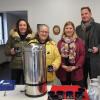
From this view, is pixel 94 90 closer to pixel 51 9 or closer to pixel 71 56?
pixel 71 56

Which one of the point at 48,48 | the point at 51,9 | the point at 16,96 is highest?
the point at 51,9

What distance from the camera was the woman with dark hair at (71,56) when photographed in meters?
2.61

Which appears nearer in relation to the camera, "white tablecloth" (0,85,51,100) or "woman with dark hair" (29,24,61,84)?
"white tablecloth" (0,85,51,100)

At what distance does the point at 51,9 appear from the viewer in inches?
159

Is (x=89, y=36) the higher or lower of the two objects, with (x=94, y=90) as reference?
higher

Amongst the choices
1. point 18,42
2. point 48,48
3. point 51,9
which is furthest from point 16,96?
point 51,9

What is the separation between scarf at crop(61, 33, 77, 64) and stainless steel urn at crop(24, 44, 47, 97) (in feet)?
3.35

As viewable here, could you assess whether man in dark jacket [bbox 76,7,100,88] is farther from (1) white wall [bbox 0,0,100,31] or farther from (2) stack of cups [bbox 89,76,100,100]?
(2) stack of cups [bbox 89,76,100,100]

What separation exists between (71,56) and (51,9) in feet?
5.51

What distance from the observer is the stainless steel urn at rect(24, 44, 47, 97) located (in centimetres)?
158

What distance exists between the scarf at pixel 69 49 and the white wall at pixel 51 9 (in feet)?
4.54

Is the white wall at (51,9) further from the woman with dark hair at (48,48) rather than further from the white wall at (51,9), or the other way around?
the woman with dark hair at (48,48)

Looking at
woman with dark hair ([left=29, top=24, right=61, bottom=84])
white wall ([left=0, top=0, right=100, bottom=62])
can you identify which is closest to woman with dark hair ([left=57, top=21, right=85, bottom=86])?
woman with dark hair ([left=29, top=24, right=61, bottom=84])

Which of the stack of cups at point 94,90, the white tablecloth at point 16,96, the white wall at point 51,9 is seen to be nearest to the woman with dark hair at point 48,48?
the white tablecloth at point 16,96
